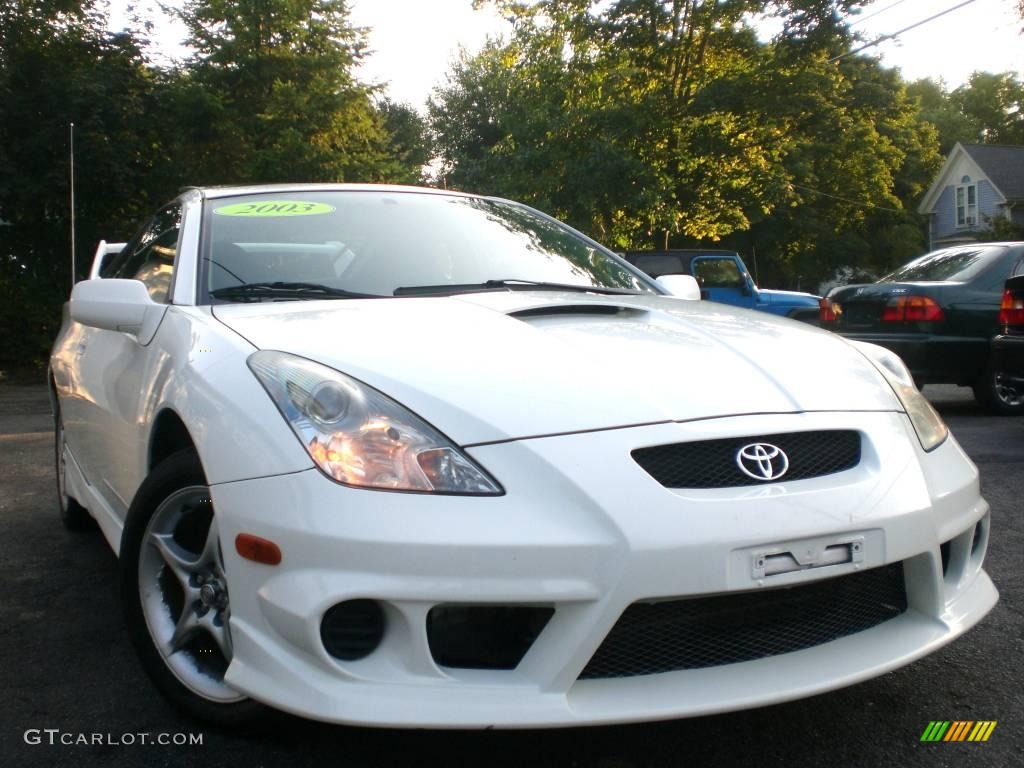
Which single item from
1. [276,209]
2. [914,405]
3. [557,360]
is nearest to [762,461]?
[557,360]

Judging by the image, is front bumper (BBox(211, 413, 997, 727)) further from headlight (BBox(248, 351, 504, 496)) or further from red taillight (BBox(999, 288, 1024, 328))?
red taillight (BBox(999, 288, 1024, 328))

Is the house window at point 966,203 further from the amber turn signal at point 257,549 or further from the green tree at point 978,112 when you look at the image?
the amber turn signal at point 257,549

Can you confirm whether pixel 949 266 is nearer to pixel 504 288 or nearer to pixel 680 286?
pixel 680 286

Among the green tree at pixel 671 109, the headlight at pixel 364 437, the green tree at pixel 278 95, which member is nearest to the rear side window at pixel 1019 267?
the headlight at pixel 364 437

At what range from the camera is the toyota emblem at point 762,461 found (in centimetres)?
204

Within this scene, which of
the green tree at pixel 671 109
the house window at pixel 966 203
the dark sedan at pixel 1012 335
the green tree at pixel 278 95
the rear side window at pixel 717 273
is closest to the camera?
the dark sedan at pixel 1012 335

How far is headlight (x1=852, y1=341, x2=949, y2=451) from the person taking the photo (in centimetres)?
245

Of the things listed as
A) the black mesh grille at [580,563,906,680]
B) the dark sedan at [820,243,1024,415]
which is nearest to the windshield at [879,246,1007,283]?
the dark sedan at [820,243,1024,415]

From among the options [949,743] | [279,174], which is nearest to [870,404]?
[949,743]

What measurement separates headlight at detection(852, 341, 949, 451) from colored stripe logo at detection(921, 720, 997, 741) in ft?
2.07

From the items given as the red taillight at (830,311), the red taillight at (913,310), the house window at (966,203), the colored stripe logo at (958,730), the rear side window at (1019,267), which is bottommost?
the house window at (966,203)

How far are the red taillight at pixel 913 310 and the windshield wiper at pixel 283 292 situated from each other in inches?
253

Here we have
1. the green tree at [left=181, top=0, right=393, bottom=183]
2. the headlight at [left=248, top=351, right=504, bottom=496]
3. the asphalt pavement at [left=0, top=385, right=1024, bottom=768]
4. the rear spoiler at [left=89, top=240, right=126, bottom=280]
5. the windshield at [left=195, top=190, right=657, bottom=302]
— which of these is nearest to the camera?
the headlight at [left=248, top=351, right=504, bottom=496]

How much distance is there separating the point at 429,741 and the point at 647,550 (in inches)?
31.2
